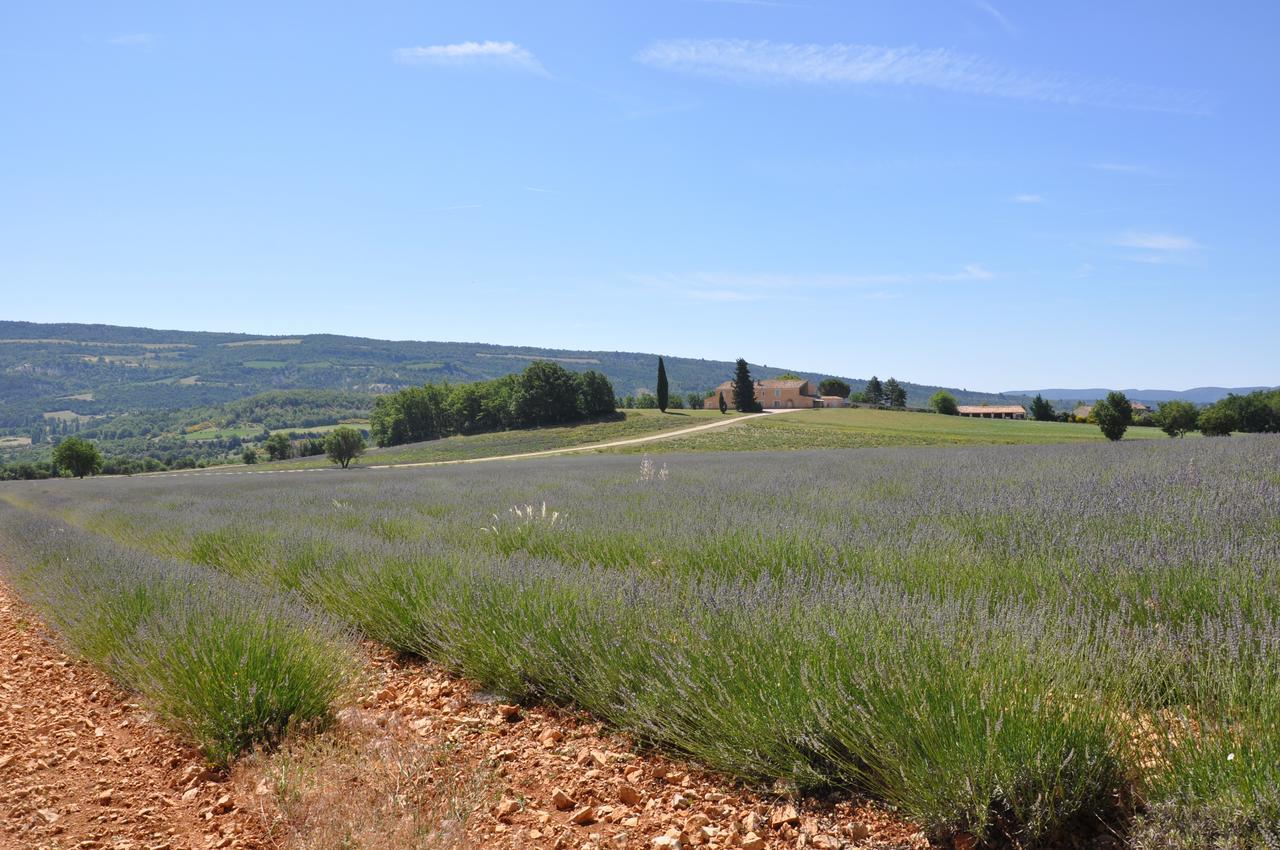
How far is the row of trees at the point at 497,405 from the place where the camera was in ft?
243

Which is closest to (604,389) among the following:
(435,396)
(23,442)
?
(435,396)

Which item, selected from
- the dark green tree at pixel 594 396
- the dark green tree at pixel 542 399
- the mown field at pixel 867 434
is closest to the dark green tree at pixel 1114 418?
the mown field at pixel 867 434

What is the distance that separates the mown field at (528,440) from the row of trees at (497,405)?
5.31m

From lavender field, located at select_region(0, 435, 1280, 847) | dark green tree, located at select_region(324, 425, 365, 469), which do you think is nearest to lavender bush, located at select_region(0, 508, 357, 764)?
lavender field, located at select_region(0, 435, 1280, 847)

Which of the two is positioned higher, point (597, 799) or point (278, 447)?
point (597, 799)

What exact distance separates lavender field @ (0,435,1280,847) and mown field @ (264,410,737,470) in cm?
4347

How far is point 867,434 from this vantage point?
4656 centimetres

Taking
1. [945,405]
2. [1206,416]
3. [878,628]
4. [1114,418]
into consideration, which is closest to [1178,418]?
[1206,416]

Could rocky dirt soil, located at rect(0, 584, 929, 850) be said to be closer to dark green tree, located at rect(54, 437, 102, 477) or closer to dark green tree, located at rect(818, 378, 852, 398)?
dark green tree, located at rect(54, 437, 102, 477)

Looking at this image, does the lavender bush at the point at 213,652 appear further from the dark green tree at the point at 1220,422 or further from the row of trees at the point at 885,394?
the row of trees at the point at 885,394

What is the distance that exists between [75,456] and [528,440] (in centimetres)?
2896

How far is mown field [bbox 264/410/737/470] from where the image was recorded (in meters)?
52.8

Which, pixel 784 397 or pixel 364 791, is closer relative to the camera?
pixel 364 791

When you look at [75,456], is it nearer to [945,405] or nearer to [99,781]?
[99,781]
